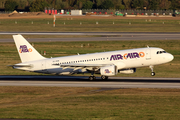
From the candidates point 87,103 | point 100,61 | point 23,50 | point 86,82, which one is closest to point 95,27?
point 23,50

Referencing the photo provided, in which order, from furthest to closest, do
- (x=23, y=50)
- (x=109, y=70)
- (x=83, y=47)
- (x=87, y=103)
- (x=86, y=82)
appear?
(x=83, y=47) → (x=23, y=50) → (x=86, y=82) → (x=109, y=70) → (x=87, y=103)

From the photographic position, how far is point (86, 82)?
1962 inches

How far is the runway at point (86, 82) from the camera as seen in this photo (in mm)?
46406

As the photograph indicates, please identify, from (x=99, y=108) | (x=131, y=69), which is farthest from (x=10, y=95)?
(x=131, y=69)

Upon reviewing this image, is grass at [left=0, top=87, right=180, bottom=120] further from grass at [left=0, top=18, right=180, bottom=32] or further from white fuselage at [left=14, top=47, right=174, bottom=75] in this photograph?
grass at [left=0, top=18, right=180, bottom=32]

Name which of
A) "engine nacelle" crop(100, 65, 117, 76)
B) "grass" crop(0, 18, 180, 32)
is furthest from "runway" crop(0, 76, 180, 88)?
"grass" crop(0, 18, 180, 32)

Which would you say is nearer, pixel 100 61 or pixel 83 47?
pixel 100 61

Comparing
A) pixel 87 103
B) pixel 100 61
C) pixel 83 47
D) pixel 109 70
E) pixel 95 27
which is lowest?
pixel 83 47

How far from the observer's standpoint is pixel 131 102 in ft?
114

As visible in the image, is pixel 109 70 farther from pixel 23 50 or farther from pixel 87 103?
pixel 87 103

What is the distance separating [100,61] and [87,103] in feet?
57.7

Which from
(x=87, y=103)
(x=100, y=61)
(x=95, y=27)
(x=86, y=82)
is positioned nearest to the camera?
(x=87, y=103)

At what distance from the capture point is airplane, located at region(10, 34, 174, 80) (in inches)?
1987

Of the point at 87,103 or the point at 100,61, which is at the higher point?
the point at 100,61
